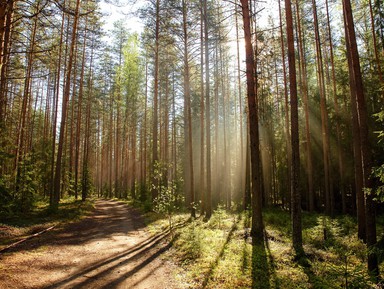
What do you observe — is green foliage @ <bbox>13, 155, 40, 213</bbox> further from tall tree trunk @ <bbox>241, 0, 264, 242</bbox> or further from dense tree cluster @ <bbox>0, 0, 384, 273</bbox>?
tall tree trunk @ <bbox>241, 0, 264, 242</bbox>

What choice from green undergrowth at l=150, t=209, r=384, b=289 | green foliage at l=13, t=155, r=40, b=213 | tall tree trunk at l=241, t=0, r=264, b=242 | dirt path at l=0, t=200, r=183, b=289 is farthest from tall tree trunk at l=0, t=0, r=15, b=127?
tall tree trunk at l=241, t=0, r=264, b=242

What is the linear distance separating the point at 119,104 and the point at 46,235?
22.9 meters

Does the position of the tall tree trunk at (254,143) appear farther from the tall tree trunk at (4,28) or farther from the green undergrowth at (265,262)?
the tall tree trunk at (4,28)

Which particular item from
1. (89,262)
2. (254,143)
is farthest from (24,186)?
(254,143)

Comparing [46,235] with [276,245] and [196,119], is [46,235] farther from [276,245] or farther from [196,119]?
[196,119]

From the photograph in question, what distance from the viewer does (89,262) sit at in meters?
6.52

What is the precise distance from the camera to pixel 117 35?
98.0 ft

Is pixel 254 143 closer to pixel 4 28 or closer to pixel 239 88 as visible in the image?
pixel 4 28

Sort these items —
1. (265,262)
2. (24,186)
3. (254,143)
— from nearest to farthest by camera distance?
(265,262), (254,143), (24,186)

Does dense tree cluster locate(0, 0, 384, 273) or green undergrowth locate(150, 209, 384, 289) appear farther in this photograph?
dense tree cluster locate(0, 0, 384, 273)

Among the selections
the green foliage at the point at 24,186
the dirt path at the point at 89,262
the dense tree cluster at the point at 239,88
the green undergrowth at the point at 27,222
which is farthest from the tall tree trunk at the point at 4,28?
the dirt path at the point at 89,262

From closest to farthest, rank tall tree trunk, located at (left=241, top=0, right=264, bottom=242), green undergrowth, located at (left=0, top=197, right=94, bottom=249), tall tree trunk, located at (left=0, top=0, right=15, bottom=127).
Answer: tall tree trunk, located at (left=0, top=0, right=15, bottom=127) < green undergrowth, located at (left=0, top=197, right=94, bottom=249) < tall tree trunk, located at (left=241, top=0, right=264, bottom=242)

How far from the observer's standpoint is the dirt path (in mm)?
5207

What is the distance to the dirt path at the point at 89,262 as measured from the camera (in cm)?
521
